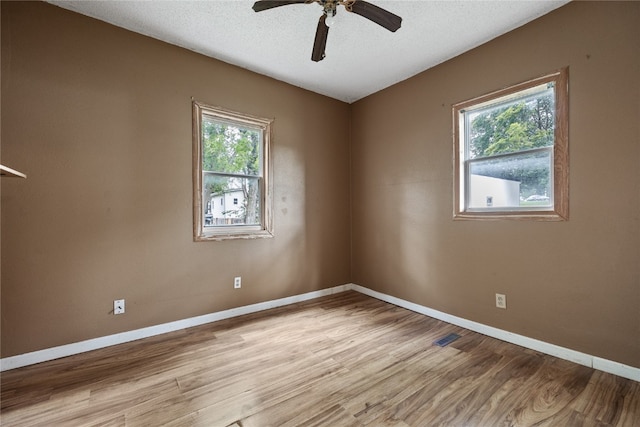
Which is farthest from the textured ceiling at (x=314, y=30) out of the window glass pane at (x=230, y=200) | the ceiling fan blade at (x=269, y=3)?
the window glass pane at (x=230, y=200)

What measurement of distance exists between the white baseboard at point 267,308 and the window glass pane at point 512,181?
116cm

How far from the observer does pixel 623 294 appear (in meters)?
1.90

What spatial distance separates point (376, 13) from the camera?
1.76m

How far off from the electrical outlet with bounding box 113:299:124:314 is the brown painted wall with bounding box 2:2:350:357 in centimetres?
4

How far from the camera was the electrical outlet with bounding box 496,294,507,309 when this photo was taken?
2482 mm

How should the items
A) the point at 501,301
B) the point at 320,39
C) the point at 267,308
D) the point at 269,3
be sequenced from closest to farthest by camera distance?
the point at 269,3 < the point at 320,39 < the point at 501,301 < the point at 267,308

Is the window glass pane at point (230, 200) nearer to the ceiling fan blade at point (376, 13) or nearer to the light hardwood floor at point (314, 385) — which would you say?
the light hardwood floor at point (314, 385)

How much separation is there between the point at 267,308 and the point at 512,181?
2905mm

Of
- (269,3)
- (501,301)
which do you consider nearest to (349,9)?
(269,3)

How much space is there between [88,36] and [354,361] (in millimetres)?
3459

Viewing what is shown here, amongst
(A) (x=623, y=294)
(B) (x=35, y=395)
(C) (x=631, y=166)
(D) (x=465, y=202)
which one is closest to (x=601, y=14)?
(C) (x=631, y=166)

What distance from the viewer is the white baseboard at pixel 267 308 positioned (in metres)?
1.98

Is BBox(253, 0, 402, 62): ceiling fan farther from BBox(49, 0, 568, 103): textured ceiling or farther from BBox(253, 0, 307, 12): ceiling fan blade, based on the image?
BBox(49, 0, 568, 103): textured ceiling

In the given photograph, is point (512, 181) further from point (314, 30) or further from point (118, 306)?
point (118, 306)
